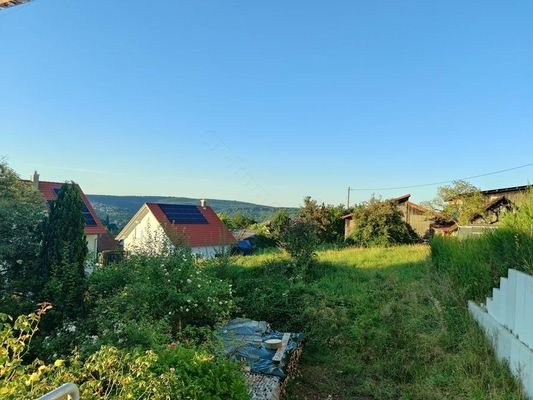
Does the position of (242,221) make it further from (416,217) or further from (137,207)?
(416,217)

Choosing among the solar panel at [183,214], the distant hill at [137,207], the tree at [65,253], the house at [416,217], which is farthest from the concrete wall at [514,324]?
the solar panel at [183,214]

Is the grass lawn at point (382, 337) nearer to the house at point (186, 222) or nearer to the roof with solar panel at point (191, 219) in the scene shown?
the house at point (186, 222)

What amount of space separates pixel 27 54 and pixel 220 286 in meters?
5.28

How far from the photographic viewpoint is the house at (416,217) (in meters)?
21.4

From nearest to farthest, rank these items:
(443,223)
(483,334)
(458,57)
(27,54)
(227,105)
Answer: (483,334)
(27,54)
(458,57)
(227,105)
(443,223)

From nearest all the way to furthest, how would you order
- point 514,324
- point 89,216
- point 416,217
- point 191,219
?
point 514,324
point 89,216
point 191,219
point 416,217

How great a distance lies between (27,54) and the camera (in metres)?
6.46

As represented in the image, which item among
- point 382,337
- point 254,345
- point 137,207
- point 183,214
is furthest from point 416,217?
point 254,345

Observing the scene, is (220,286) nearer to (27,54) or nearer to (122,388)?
(122,388)

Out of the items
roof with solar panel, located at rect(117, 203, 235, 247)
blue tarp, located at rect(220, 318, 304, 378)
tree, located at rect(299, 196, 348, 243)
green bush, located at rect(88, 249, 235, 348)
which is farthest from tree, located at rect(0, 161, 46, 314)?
tree, located at rect(299, 196, 348, 243)

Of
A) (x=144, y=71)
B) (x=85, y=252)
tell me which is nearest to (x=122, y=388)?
(x=85, y=252)

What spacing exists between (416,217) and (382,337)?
20122 millimetres

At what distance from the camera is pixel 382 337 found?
16.4 feet

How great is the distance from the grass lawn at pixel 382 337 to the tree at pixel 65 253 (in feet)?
Answer: 9.30
